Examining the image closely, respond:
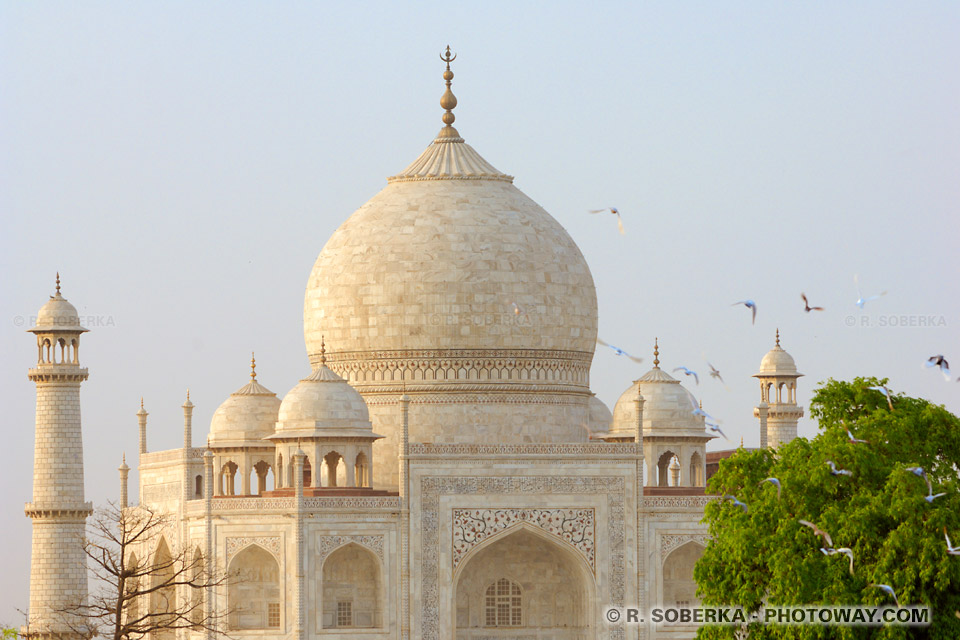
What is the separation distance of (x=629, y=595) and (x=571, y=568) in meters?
1.39

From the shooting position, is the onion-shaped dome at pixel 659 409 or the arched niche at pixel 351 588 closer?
the arched niche at pixel 351 588

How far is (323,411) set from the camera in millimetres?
34719

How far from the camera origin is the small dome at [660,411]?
3666cm

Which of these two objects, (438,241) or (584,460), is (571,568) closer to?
(584,460)

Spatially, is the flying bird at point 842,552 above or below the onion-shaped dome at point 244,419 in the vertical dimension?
below

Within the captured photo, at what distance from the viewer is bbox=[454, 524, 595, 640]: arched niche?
1390 inches

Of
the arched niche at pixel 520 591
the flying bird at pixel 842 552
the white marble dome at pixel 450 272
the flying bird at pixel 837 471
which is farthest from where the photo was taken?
the white marble dome at pixel 450 272

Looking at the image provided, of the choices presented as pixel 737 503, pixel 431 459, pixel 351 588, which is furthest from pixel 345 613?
pixel 737 503

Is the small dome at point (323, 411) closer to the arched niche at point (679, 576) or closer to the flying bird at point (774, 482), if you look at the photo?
the arched niche at point (679, 576)

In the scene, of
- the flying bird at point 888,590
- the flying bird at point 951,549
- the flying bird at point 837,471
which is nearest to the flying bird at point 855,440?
the flying bird at point 837,471

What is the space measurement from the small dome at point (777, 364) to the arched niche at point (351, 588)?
1233cm

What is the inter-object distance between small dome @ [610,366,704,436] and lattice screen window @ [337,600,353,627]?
19.7 feet

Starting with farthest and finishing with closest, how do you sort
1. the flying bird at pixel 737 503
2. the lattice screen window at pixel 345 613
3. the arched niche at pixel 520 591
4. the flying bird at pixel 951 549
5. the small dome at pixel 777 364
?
the small dome at pixel 777 364, the arched niche at pixel 520 591, the lattice screen window at pixel 345 613, the flying bird at pixel 737 503, the flying bird at pixel 951 549

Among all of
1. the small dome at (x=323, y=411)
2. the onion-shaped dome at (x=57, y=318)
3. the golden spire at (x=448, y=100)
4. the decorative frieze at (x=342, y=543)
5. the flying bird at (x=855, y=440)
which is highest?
the golden spire at (x=448, y=100)
